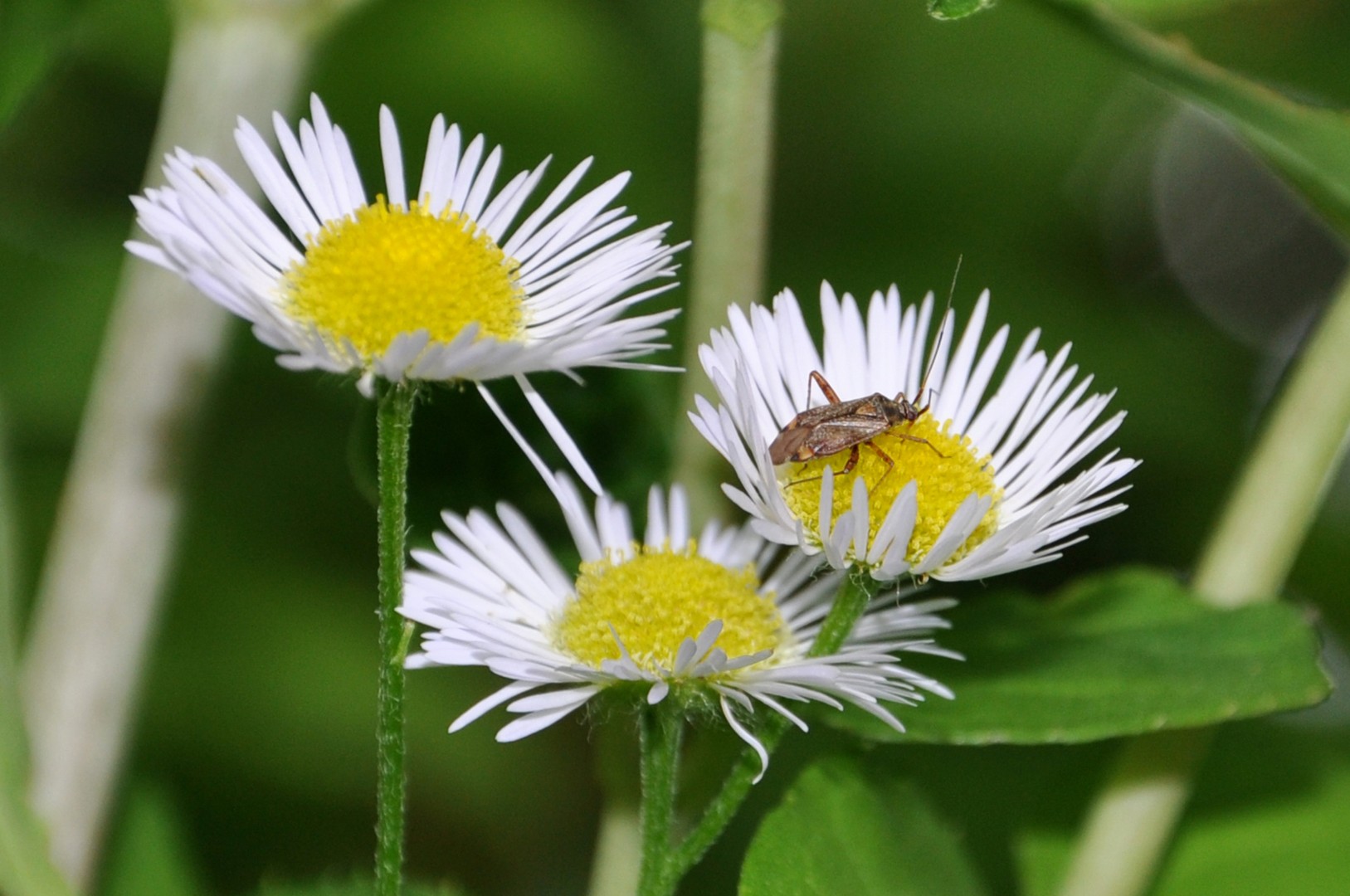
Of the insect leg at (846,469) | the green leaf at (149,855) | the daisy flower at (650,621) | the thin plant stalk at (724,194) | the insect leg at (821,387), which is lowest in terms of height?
the green leaf at (149,855)

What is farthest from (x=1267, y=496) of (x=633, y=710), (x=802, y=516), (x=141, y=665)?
(x=141, y=665)

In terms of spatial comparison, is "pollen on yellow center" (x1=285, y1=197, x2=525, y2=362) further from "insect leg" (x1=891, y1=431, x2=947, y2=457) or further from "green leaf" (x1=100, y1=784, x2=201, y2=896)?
"green leaf" (x1=100, y1=784, x2=201, y2=896)

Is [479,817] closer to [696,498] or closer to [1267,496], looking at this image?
[696,498]

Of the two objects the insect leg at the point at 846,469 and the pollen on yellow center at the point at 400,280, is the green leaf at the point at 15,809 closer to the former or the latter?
the pollen on yellow center at the point at 400,280

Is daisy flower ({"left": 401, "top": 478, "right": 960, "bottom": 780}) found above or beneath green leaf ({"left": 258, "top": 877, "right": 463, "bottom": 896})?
above

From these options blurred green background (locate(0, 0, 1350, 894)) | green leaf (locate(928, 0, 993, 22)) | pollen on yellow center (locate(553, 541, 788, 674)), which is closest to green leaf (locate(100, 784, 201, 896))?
blurred green background (locate(0, 0, 1350, 894))

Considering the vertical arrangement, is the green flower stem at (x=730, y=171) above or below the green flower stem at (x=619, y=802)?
above

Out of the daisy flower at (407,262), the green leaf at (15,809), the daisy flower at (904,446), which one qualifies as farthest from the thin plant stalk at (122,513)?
the daisy flower at (904,446)
